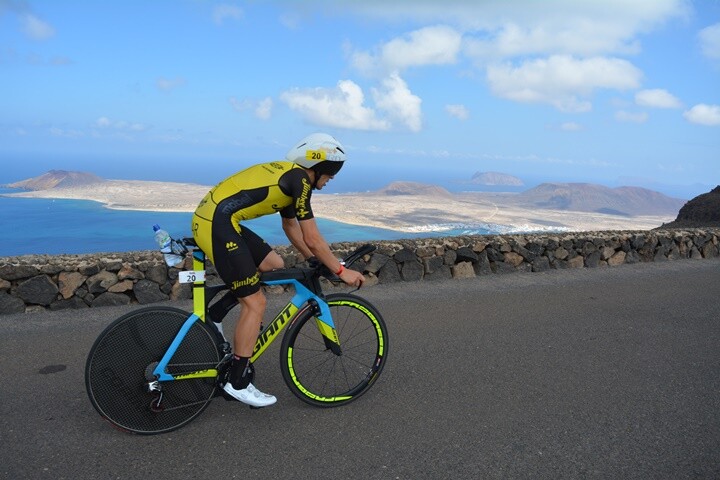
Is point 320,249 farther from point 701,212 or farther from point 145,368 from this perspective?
point 701,212

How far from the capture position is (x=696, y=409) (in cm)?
455

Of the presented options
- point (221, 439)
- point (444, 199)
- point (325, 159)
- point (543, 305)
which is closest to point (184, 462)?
point (221, 439)

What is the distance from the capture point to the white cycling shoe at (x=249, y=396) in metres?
3.97

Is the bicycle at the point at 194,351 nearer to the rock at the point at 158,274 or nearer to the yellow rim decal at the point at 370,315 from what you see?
the yellow rim decal at the point at 370,315

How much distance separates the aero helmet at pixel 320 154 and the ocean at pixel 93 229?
126 feet

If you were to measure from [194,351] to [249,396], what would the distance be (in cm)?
51

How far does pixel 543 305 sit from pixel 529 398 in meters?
3.37

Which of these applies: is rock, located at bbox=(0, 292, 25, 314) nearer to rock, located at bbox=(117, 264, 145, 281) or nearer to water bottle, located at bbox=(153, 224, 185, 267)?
rock, located at bbox=(117, 264, 145, 281)

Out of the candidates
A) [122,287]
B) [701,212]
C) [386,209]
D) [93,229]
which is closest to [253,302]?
[122,287]

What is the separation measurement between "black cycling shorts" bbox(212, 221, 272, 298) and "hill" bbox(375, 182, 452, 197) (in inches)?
4151

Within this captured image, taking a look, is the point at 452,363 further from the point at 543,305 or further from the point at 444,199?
the point at 444,199

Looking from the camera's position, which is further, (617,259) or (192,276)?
(617,259)

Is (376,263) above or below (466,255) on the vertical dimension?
below

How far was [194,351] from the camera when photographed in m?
3.90
